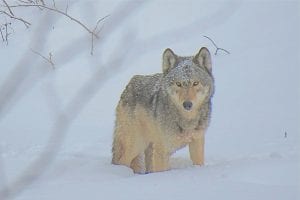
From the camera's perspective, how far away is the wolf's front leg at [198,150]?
19.6ft

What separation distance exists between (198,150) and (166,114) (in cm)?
44

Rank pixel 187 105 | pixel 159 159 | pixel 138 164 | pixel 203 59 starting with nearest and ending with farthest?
pixel 187 105, pixel 159 159, pixel 203 59, pixel 138 164

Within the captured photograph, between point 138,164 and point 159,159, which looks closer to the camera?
point 159,159

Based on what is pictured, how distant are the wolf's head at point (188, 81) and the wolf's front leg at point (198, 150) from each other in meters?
0.23

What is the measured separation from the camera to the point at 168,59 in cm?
608

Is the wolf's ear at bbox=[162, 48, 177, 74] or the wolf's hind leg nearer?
the wolf's ear at bbox=[162, 48, 177, 74]

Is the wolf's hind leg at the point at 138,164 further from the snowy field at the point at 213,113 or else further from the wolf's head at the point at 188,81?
the wolf's head at the point at 188,81

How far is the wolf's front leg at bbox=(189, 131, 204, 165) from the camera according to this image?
Answer: 19.6ft

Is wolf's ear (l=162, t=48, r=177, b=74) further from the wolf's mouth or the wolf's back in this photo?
the wolf's mouth

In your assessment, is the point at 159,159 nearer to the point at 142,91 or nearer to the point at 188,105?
the point at 188,105

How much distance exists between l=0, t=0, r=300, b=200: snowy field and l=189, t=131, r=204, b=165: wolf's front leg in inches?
5.8

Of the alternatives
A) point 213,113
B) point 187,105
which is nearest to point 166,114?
point 187,105

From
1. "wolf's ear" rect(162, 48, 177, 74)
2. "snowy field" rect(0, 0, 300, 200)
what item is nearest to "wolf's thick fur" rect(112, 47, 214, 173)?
"wolf's ear" rect(162, 48, 177, 74)

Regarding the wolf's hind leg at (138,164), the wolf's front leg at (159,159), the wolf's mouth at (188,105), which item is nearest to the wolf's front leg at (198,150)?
the wolf's front leg at (159,159)
